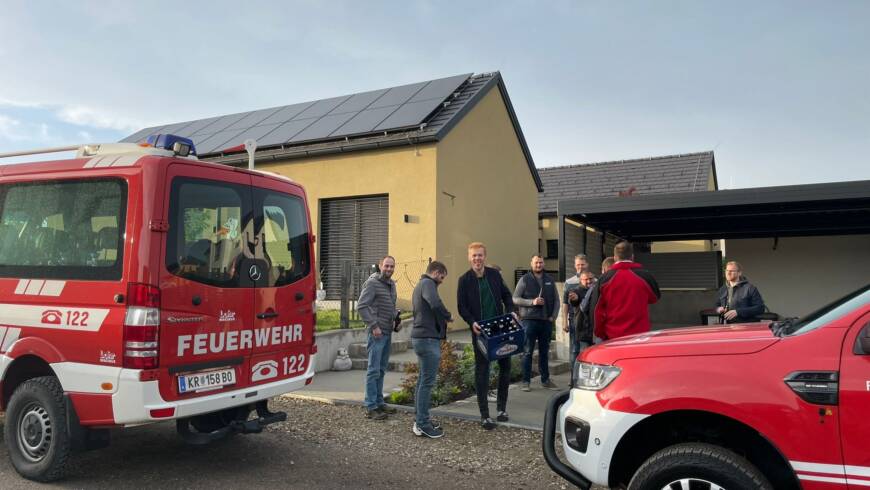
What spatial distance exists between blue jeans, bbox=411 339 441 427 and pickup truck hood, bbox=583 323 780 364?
242 cm

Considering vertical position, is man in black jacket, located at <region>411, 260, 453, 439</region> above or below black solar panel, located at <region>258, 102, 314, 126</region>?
below

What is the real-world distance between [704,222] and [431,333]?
8435 mm

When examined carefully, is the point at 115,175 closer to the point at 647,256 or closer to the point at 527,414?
the point at 527,414

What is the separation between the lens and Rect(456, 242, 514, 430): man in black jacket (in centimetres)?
604

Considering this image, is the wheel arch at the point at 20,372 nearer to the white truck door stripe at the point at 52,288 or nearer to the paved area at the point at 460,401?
the white truck door stripe at the point at 52,288

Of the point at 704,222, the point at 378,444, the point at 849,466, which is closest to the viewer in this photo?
the point at 849,466

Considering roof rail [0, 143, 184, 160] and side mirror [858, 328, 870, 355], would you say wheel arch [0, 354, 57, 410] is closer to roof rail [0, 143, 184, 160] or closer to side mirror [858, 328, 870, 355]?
roof rail [0, 143, 184, 160]

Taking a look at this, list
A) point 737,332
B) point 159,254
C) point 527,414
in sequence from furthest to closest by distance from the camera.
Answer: point 527,414, point 159,254, point 737,332

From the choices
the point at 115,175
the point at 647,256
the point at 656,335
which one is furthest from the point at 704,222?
the point at 115,175

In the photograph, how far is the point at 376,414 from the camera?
652cm

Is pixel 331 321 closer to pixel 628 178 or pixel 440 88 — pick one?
pixel 440 88

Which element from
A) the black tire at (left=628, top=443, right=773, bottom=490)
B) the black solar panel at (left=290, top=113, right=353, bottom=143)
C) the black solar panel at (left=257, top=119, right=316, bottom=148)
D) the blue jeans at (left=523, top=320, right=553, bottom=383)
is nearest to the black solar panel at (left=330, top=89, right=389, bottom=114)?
the black solar panel at (left=290, top=113, right=353, bottom=143)

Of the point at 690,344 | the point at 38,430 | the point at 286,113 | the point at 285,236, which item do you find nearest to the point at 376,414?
the point at 285,236

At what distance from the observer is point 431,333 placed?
19.1 ft
